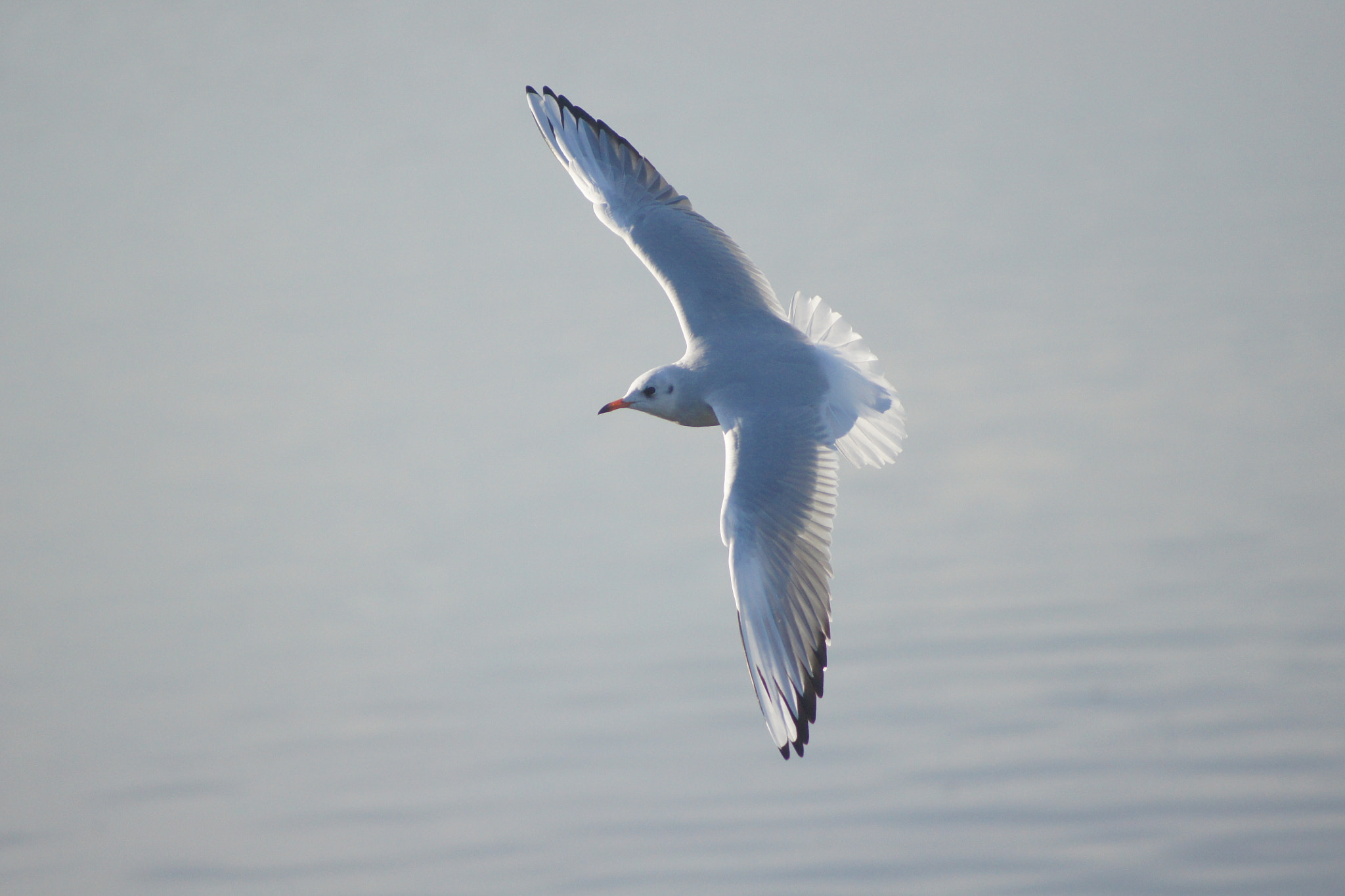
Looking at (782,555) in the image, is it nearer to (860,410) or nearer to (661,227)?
(860,410)

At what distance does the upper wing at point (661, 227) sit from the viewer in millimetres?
5555

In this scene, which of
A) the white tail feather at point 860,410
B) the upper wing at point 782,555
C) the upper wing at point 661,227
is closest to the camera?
the upper wing at point 782,555

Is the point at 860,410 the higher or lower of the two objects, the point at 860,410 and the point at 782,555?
the higher

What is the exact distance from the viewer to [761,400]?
195 inches

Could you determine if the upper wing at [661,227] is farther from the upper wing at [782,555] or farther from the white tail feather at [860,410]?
the upper wing at [782,555]

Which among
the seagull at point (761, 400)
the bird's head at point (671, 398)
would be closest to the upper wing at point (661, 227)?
the seagull at point (761, 400)

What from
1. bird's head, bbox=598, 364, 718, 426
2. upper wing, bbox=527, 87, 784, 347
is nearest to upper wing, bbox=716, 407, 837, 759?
bird's head, bbox=598, 364, 718, 426

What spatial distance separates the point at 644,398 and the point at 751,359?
445mm

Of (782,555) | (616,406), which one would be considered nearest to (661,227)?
(616,406)

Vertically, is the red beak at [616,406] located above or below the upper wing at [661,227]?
below

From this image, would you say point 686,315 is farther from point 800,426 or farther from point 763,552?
point 763,552

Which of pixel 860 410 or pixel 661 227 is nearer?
pixel 860 410

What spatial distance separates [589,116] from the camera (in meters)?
6.29

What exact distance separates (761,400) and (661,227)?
1174 millimetres
